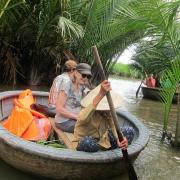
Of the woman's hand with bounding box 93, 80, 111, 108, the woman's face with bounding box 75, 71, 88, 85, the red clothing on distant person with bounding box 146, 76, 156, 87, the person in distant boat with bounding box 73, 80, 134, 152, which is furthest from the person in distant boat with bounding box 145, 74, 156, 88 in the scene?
the woman's hand with bounding box 93, 80, 111, 108

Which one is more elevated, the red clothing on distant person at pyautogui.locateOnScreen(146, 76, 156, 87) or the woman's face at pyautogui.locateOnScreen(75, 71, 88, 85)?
the woman's face at pyautogui.locateOnScreen(75, 71, 88, 85)

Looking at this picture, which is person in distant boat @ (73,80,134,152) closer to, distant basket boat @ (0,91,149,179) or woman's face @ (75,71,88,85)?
distant basket boat @ (0,91,149,179)

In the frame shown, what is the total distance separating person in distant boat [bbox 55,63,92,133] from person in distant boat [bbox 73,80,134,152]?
17.7 inches

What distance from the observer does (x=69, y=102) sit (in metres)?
4.96

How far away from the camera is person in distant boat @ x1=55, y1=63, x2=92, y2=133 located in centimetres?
471

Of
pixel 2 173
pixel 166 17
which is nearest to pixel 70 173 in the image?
pixel 2 173

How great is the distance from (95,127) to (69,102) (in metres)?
0.79

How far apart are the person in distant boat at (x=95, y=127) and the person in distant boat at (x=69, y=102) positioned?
45cm

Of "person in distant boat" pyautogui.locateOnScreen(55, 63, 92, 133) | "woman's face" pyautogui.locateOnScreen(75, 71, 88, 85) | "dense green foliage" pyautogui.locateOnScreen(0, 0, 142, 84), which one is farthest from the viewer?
"dense green foliage" pyautogui.locateOnScreen(0, 0, 142, 84)

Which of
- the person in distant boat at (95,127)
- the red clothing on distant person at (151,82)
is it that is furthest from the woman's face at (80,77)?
the red clothing on distant person at (151,82)

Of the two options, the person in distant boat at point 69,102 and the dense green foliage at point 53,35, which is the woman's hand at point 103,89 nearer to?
the person in distant boat at point 69,102

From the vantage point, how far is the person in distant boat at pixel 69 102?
186 inches

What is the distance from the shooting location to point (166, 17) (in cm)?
596

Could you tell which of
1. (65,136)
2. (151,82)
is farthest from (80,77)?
(151,82)
